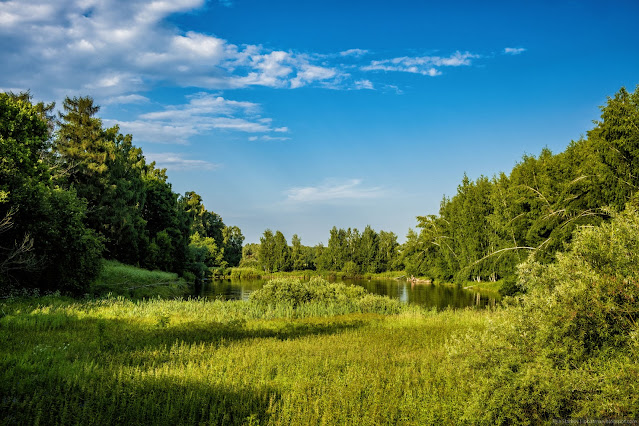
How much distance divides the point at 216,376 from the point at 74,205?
81.7 feet

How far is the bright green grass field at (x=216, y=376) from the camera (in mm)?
7426

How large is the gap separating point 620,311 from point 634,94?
2909cm

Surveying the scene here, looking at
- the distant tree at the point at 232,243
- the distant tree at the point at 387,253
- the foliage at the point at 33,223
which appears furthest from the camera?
the distant tree at the point at 232,243

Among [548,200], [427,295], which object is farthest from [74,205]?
[548,200]

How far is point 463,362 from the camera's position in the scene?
8258 millimetres

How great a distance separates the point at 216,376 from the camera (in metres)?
9.62

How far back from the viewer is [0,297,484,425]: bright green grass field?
7.43 meters

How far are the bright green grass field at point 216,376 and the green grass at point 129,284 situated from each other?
721 inches

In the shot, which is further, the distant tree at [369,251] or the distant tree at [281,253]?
the distant tree at [281,253]

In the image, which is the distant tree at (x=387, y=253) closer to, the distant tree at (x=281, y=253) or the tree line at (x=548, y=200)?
the distant tree at (x=281, y=253)

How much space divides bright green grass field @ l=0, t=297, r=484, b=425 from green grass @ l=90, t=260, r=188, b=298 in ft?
60.1

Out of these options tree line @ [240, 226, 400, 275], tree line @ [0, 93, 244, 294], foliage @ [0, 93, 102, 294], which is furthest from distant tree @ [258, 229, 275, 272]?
foliage @ [0, 93, 102, 294]

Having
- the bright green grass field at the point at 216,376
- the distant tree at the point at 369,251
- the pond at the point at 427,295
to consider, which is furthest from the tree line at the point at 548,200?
the distant tree at the point at 369,251

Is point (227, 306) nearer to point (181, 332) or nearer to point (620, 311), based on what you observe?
point (181, 332)
